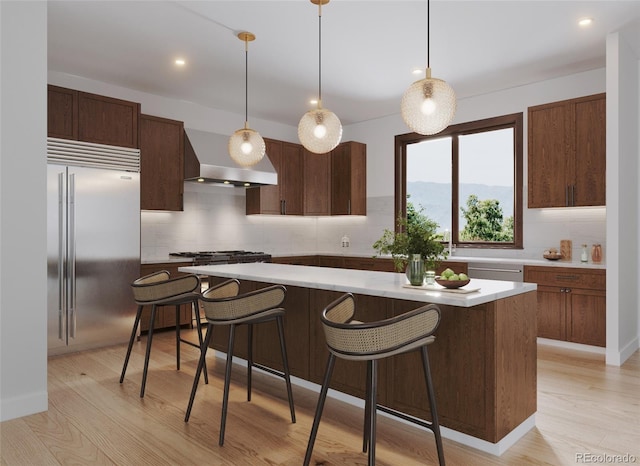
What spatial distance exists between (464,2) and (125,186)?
141 inches

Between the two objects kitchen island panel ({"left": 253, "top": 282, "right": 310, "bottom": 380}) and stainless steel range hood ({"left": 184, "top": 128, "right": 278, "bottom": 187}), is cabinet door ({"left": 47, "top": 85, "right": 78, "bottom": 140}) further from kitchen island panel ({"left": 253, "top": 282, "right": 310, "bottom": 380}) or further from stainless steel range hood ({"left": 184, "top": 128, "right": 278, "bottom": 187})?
kitchen island panel ({"left": 253, "top": 282, "right": 310, "bottom": 380})

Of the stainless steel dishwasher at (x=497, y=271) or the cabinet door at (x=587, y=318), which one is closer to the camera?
the cabinet door at (x=587, y=318)

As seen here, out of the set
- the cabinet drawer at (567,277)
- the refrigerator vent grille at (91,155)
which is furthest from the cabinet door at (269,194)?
the cabinet drawer at (567,277)

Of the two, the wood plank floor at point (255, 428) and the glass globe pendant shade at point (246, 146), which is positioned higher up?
the glass globe pendant shade at point (246, 146)

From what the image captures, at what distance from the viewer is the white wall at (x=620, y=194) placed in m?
3.91

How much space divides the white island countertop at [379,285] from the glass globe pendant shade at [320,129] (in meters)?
0.97

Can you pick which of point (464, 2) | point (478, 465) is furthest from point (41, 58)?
point (478, 465)

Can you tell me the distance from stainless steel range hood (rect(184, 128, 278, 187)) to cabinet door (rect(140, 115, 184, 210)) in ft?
0.36

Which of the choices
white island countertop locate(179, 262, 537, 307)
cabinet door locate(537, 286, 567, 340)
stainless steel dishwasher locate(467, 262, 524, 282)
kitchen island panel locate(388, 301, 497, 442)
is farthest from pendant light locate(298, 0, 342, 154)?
cabinet door locate(537, 286, 567, 340)

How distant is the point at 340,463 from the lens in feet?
7.38

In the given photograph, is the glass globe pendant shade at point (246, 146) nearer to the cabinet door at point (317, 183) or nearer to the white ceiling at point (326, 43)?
the white ceiling at point (326, 43)

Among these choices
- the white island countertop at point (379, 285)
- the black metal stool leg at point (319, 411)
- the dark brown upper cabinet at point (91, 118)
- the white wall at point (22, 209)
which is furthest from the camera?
the dark brown upper cabinet at point (91, 118)

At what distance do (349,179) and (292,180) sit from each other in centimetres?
85

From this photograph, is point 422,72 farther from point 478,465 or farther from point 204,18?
point 478,465
